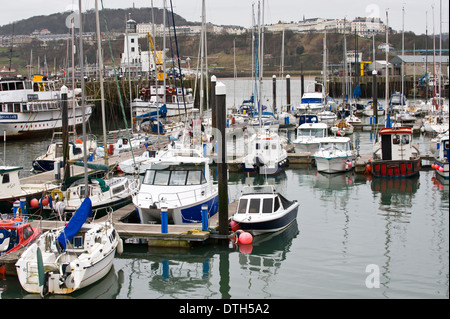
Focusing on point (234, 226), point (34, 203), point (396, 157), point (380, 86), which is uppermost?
point (380, 86)

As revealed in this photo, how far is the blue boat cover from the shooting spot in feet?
54.5

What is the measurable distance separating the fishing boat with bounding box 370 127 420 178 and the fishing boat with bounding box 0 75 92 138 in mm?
31153

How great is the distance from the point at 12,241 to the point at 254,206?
7932mm

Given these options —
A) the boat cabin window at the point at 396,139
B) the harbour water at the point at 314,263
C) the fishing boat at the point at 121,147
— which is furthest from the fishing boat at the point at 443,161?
the fishing boat at the point at 121,147

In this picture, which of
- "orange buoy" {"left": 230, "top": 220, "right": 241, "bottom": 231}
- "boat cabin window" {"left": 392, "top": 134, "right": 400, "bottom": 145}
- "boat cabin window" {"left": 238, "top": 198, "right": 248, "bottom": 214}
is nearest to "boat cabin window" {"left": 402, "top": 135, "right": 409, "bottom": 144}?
"boat cabin window" {"left": 392, "top": 134, "right": 400, "bottom": 145}

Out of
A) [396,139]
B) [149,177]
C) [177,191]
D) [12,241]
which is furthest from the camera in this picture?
[396,139]

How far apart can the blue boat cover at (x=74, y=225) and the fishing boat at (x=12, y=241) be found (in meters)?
1.76

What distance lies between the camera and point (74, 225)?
667 inches

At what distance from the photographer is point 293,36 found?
573 ft

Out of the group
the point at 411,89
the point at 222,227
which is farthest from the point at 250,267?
the point at 411,89

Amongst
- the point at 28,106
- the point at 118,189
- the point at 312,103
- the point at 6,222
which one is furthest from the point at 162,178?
the point at 312,103

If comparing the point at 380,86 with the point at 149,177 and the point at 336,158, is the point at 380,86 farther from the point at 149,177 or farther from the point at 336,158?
the point at 149,177

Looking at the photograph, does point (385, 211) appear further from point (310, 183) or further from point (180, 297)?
point (180, 297)

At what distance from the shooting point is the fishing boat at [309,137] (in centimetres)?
3841
